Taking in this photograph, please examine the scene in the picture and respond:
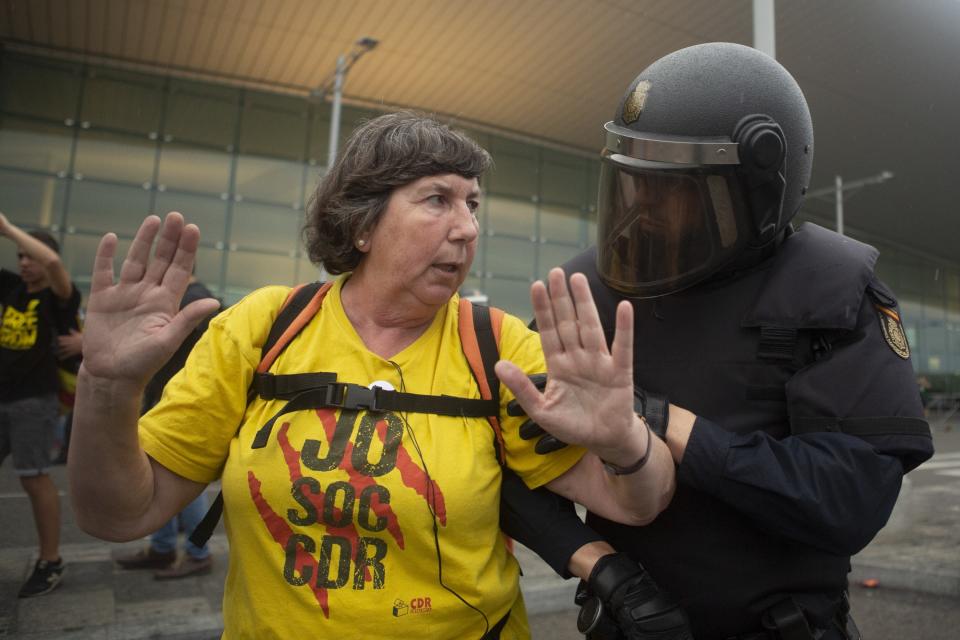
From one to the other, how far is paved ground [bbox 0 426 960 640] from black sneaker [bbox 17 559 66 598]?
0.18 feet

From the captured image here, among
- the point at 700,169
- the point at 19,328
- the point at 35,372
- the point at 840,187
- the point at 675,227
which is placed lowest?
the point at 35,372

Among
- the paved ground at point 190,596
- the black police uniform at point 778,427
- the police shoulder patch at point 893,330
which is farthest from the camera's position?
the paved ground at point 190,596

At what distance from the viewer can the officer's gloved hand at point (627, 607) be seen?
1466mm

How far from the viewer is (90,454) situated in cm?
143

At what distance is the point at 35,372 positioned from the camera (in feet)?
13.7

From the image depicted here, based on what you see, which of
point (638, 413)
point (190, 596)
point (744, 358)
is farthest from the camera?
point (190, 596)

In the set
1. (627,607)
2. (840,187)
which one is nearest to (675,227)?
(627,607)

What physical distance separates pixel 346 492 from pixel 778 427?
896 mm

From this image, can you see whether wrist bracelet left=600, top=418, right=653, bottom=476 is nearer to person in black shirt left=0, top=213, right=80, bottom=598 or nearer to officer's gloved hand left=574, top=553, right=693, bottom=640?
officer's gloved hand left=574, top=553, right=693, bottom=640

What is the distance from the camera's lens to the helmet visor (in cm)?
156

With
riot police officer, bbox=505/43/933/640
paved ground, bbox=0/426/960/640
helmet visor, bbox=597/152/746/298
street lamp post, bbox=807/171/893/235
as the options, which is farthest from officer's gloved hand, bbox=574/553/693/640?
street lamp post, bbox=807/171/893/235

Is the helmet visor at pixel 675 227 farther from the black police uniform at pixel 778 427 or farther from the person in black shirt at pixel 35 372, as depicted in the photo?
the person in black shirt at pixel 35 372

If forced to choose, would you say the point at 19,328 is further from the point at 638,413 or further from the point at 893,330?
the point at 893,330

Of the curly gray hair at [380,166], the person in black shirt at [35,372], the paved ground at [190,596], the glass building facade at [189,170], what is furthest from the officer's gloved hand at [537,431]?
the glass building facade at [189,170]
